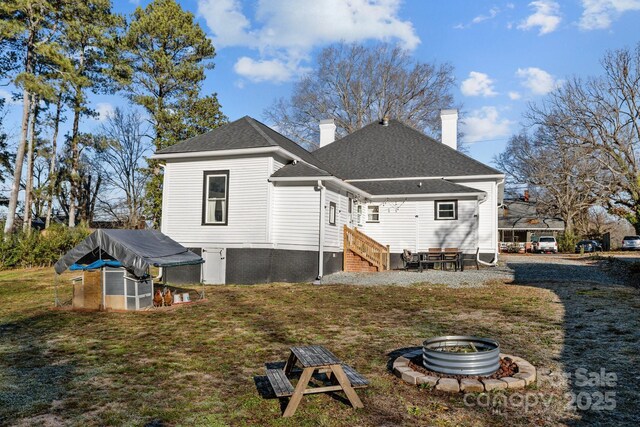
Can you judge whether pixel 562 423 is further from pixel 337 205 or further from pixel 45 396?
pixel 337 205

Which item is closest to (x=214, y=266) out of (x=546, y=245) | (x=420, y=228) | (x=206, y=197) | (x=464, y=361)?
(x=206, y=197)

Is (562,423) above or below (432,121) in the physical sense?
below

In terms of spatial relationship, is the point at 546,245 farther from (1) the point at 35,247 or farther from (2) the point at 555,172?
(1) the point at 35,247

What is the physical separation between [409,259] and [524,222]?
127 feet

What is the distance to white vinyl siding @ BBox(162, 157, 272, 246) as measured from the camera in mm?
15141

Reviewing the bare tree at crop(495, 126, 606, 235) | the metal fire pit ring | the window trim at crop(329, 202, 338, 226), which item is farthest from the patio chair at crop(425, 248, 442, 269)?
the bare tree at crop(495, 126, 606, 235)

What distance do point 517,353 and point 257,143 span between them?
11.3 metres

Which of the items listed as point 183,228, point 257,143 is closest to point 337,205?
point 257,143

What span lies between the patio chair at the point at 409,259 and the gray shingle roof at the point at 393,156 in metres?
4.36

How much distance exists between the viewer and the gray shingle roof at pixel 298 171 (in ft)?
48.8

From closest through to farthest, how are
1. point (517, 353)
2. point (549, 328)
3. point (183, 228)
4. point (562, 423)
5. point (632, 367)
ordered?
1. point (562, 423)
2. point (632, 367)
3. point (517, 353)
4. point (549, 328)
5. point (183, 228)

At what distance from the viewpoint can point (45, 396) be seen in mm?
4574

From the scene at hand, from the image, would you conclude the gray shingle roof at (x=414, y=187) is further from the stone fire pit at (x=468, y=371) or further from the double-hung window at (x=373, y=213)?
the stone fire pit at (x=468, y=371)

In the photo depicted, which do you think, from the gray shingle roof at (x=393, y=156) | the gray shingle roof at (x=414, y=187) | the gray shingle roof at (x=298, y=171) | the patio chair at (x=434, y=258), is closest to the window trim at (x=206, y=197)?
the gray shingle roof at (x=298, y=171)
